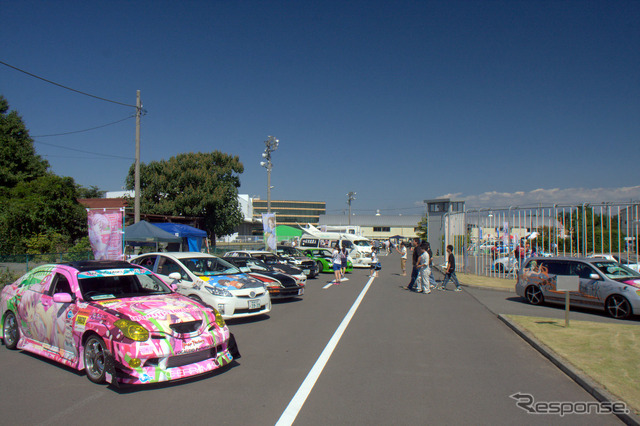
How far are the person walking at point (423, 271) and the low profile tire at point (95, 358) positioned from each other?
12.1m

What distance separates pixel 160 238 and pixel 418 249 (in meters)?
11.2

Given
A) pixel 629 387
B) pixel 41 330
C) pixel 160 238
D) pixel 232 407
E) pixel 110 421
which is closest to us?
pixel 110 421

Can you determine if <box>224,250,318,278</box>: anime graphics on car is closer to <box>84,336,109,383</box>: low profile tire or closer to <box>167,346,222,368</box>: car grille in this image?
<box>167,346,222,368</box>: car grille

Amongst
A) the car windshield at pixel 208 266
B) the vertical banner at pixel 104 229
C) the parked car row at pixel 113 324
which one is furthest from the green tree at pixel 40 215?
the parked car row at pixel 113 324

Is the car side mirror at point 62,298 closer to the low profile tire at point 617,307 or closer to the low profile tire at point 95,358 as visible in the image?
the low profile tire at point 95,358

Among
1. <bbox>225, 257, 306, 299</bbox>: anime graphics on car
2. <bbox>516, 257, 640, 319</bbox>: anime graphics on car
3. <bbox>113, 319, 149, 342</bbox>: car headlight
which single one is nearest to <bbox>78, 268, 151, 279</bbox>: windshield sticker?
<bbox>113, 319, 149, 342</bbox>: car headlight

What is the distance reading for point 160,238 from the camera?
65.9 feet


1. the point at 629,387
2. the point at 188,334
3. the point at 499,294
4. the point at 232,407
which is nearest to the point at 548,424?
the point at 629,387

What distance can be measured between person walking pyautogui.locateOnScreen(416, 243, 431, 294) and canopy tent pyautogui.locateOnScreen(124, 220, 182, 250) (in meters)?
11.1

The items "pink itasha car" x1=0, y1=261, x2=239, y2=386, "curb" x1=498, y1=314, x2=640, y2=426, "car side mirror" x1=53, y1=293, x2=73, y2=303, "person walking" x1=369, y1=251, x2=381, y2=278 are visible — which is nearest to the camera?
"curb" x1=498, y1=314, x2=640, y2=426

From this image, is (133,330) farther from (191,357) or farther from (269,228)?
(269,228)

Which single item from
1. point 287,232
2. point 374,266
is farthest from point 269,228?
point 287,232

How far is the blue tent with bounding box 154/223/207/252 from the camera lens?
22098mm

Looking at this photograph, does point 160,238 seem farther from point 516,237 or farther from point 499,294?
point 516,237
